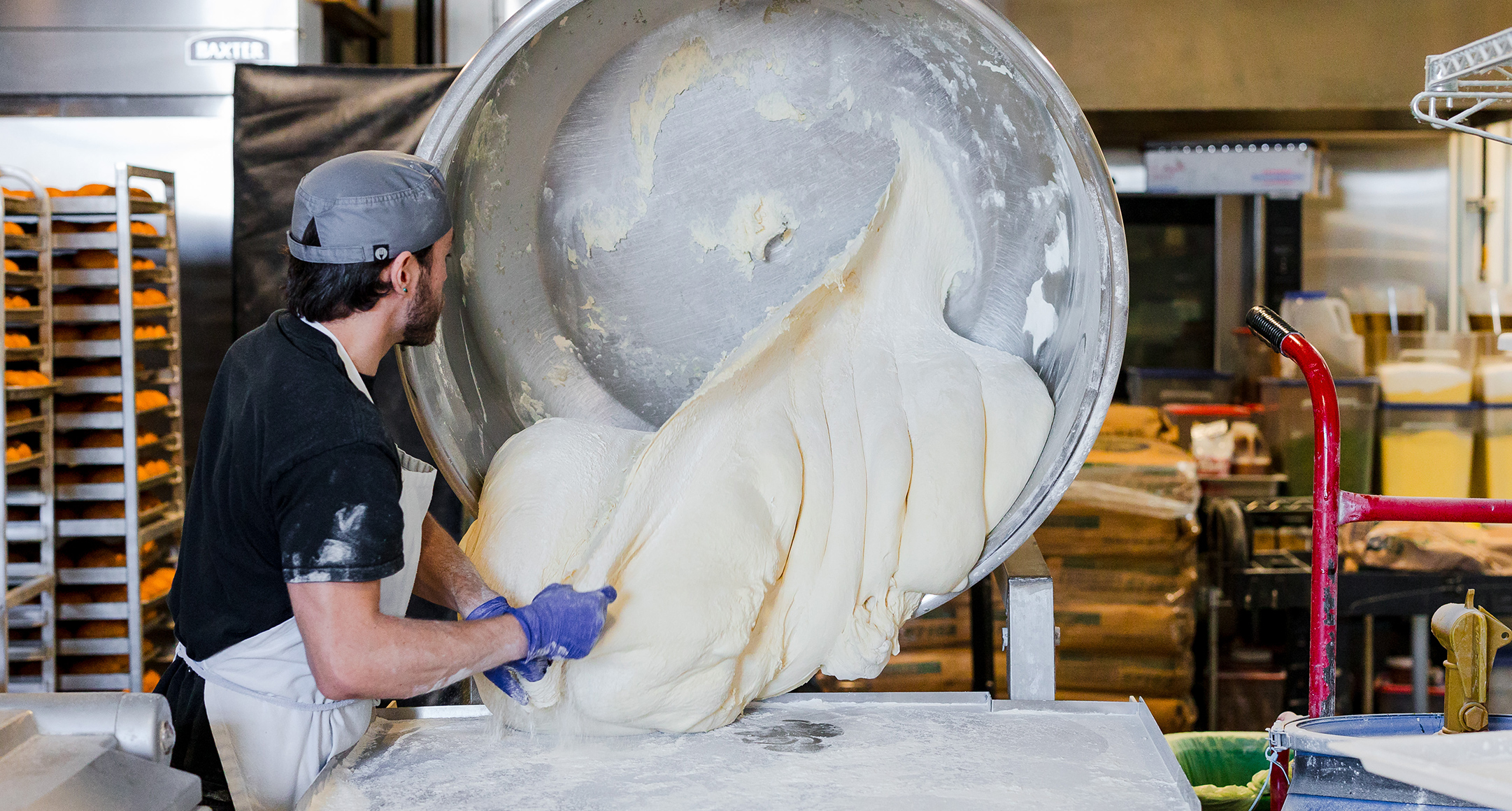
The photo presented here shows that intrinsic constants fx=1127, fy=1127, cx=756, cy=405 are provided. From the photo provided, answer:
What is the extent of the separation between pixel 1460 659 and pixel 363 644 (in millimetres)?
1035

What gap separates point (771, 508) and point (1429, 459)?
2437 millimetres

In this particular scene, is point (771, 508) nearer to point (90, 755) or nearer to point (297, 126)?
point (90, 755)

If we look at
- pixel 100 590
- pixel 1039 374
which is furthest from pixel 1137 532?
pixel 100 590

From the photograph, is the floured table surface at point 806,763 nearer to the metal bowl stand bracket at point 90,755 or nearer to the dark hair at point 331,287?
the metal bowl stand bracket at point 90,755

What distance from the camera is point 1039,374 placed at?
1.48 m

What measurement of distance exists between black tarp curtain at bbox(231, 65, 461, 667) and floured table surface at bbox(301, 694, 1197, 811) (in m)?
0.95

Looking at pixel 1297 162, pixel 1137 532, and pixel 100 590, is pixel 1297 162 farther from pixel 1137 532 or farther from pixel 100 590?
pixel 100 590

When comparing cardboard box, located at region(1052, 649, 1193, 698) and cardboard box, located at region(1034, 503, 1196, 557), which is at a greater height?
cardboard box, located at region(1034, 503, 1196, 557)

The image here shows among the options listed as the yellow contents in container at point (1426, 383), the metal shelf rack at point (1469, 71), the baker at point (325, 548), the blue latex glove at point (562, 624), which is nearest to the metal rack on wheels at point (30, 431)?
the baker at point (325, 548)

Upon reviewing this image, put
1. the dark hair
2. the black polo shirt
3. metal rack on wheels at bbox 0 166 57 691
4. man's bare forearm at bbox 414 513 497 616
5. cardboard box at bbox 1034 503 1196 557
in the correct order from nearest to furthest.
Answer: the black polo shirt, the dark hair, man's bare forearm at bbox 414 513 497 616, metal rack on wheels at bbox 0 166 57 691, cardboard box at bbox 1034 503 1196 557

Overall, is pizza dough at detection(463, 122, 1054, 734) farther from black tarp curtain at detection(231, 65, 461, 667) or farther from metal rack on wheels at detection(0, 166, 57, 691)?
metal rack on wheels at detection(0, 166, 57, 691)

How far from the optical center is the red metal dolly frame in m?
1.27

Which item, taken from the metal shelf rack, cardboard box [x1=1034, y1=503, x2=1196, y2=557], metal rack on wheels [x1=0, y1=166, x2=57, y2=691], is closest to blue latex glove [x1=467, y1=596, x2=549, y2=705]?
the metal shelf rack

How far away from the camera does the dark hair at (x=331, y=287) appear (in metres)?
1.19
